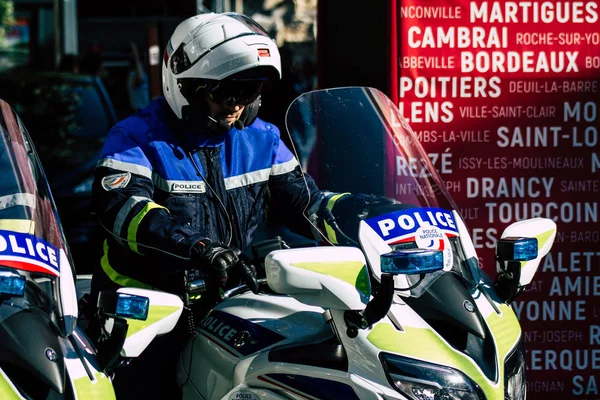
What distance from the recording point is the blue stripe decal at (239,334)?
9.77ft

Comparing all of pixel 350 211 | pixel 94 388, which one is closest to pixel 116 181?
pixel 350 211

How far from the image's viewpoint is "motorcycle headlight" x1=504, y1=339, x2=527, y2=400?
276cm

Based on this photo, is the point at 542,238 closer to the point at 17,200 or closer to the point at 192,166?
the point at 192,166

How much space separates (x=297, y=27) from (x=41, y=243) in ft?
94.7

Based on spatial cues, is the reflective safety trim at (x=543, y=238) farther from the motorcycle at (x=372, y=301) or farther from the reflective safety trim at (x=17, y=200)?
the reflective safety trim at (x=17, y=200)

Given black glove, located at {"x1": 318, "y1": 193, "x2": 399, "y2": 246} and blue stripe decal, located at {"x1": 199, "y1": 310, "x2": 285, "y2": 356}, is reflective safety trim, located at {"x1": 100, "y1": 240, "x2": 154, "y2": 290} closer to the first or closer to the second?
blue stripe decal, located at {"x1": 199, "y1": 310, "x2": 285, "y2": 356}

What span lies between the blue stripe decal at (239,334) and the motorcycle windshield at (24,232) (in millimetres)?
609

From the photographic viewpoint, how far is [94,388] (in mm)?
2479

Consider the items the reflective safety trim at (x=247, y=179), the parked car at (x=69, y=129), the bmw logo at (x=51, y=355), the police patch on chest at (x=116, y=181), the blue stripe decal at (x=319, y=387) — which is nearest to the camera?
the bmw logo at (x=51, y=355)

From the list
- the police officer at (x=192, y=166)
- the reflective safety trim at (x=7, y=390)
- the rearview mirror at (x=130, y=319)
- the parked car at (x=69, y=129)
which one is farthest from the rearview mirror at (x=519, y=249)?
the parked car at (x=69, y=129)

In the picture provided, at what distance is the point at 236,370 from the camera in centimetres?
298

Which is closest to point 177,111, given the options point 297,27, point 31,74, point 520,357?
point 520,357

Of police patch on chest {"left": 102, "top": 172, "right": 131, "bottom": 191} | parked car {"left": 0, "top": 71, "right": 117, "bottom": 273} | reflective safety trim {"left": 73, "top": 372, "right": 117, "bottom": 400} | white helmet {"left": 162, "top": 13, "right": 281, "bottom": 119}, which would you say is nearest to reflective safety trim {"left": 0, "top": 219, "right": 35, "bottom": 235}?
reflective safety trim {"left": 73, "top": 372, "right": 117, "bottom": 400}

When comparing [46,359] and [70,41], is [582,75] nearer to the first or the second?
[46,359]
